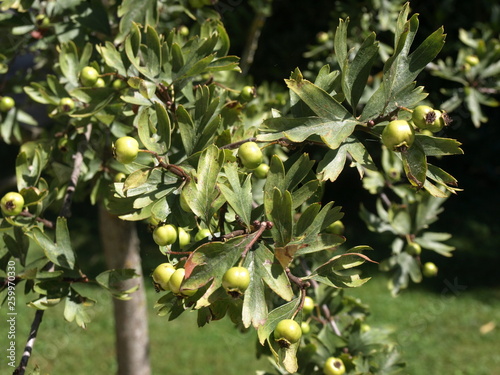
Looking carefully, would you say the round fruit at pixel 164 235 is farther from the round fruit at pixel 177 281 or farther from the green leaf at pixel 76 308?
the green leaf at pixel 76 308

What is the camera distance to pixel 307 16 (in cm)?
378

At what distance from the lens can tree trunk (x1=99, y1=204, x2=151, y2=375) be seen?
6.43ft

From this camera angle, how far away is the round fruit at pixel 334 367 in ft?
3.83

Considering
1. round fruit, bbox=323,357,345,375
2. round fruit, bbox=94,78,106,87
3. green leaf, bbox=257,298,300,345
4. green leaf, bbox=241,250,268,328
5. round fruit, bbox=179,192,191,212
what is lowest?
round fruit, bbox=323,357,345,375

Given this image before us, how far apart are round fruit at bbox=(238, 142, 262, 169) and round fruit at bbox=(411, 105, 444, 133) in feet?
0.88

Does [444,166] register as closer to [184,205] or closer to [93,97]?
[93,97]

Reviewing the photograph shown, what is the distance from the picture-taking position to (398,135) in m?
0.81

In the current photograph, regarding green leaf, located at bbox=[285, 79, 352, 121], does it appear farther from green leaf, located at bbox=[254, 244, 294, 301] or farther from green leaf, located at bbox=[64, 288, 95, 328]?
green leaf, located at bbox=[64, 288, 95, 328]

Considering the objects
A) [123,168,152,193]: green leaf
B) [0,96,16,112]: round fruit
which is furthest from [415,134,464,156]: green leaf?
[0,96,16,112]: round fruit

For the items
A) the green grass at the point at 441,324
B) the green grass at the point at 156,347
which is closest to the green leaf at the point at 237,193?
the green grass at the point at 441,324

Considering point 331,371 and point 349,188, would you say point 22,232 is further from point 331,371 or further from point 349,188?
point 349,188

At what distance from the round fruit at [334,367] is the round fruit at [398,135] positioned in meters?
0.57

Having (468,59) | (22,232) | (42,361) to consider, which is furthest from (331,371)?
(42,361)

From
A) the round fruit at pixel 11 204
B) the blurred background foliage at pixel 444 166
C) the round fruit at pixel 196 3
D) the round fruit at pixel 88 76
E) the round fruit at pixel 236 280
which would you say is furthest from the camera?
the blurred background foliage at pixel 444 166
